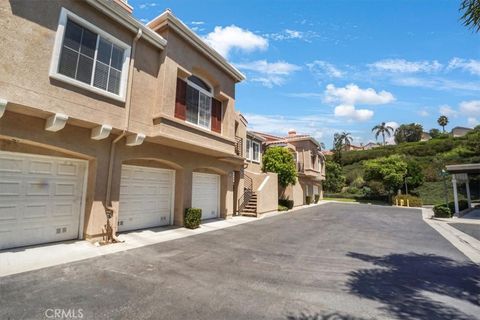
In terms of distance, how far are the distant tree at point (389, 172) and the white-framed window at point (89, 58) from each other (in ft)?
108

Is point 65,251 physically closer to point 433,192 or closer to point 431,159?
point 433,192

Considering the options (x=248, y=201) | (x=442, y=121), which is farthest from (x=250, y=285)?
(x=442, y=121)

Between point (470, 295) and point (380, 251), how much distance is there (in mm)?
3610

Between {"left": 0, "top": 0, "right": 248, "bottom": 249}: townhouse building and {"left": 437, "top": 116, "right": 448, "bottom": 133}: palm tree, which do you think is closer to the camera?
{"left": 0, "top": 0, "right": 248, "bottom": 249}: townhouse building

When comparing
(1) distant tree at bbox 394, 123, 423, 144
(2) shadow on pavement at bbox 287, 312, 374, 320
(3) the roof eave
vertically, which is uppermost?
(1) distant tree at bbox 394, 123, 423, 144

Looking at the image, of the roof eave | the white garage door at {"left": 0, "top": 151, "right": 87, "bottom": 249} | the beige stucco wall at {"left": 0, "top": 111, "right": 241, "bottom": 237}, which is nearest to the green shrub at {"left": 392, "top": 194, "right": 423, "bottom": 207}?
the roof eave

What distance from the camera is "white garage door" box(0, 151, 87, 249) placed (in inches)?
261

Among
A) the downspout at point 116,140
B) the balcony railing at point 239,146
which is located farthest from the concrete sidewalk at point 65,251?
the balcony railing at point 239,146

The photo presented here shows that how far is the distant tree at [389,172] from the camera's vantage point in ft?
102

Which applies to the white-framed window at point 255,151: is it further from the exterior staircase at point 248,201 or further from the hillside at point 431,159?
the hillside at point 431,159

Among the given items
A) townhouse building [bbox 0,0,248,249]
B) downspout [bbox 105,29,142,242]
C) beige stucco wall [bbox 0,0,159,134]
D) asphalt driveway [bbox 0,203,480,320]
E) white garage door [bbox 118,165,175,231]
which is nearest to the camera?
asphalt driveway [bbox 0,203,480,320]

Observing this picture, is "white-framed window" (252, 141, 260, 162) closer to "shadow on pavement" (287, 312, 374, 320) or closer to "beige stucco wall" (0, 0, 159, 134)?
"beige stucco wall" (0, 0, 159, 134)
